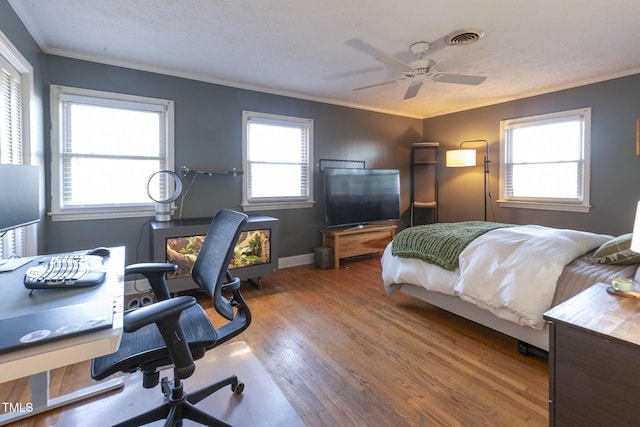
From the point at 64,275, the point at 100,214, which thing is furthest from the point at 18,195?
the point at 100,214

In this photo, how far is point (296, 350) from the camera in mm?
2266

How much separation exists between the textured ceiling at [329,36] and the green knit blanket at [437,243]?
1565 mm

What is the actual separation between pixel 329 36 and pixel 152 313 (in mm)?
2511

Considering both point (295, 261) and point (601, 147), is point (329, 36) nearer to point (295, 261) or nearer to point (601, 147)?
point (295, 261)

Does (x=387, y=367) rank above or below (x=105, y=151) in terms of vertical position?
below

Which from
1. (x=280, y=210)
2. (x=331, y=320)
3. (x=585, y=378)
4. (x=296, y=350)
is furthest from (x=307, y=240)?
(x=585, y=378)

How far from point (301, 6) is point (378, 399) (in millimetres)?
2581

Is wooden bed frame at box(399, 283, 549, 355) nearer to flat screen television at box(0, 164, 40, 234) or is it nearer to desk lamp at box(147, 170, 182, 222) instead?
desk lamp at box(147, 170, 182, 222)

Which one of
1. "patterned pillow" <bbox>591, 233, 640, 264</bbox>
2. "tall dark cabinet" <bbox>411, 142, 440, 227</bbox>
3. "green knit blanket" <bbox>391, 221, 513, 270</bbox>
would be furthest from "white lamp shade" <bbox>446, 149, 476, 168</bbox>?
"patterned pillow" <bbox>591, 233, 640, 264</bbox>

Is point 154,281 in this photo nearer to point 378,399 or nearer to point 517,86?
point 378,399

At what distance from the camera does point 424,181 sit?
17.9 ft

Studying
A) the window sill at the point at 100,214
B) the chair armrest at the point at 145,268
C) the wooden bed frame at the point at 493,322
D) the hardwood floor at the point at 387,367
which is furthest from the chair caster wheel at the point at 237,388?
the window sill at the point at 100,214

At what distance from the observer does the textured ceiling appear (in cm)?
225

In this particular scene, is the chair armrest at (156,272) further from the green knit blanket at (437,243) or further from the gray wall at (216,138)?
the gray wall at (216,138)
